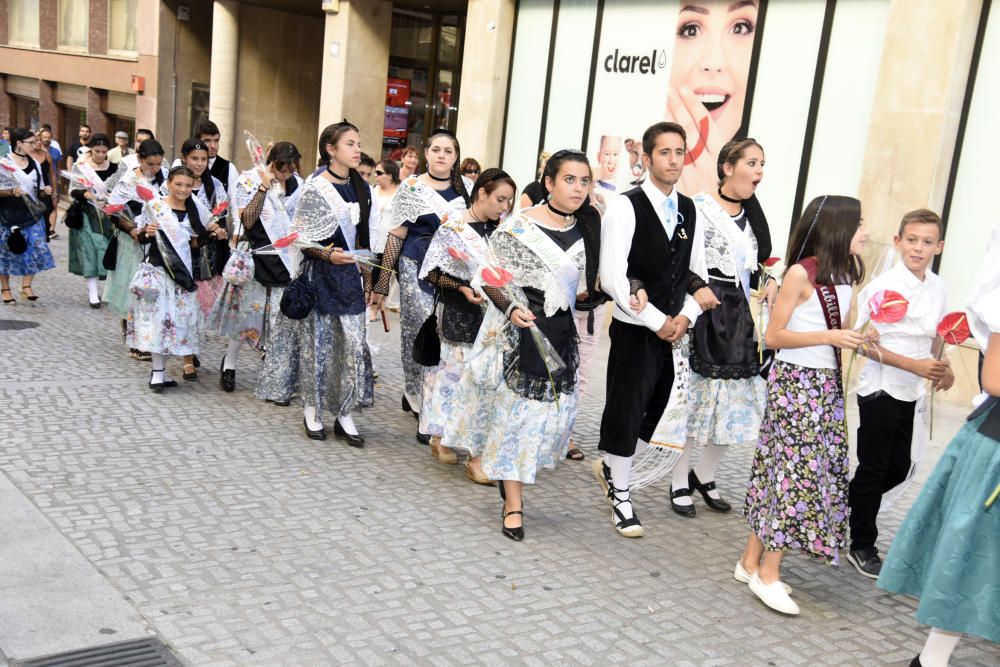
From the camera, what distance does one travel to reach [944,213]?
8930mm

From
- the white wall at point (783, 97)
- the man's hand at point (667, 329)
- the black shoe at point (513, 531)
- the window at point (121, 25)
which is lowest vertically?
the black shoe at point (513, 531)

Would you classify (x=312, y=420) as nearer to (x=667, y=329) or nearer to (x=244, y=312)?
(x=244, y=312)

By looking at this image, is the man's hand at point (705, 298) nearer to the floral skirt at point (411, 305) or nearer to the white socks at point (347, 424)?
the floral skirt at point (411, 305)

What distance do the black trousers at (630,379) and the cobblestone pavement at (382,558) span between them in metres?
0.53

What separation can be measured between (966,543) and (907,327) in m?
1.45

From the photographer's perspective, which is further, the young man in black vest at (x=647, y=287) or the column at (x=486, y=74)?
the column at (x=486, y=74)

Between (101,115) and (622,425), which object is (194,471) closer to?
(622,425)

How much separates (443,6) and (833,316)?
13.8m

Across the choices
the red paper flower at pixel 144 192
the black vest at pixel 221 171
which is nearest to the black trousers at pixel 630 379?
→ the red paper flower at pixel 144 192

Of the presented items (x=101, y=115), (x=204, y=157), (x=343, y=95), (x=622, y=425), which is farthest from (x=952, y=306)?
(x=101, y=115)

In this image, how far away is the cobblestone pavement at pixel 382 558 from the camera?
154 inches

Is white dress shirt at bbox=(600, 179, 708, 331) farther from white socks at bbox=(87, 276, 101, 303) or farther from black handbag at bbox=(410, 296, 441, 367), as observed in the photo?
white socks at bbox=(87, 276, 101, 303)

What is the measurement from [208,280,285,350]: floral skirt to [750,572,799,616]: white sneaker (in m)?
4.47

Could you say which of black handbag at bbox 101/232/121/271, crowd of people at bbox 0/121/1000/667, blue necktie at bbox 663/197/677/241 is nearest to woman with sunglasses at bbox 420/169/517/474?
crowd of people at bbox 0/121/1000/667
